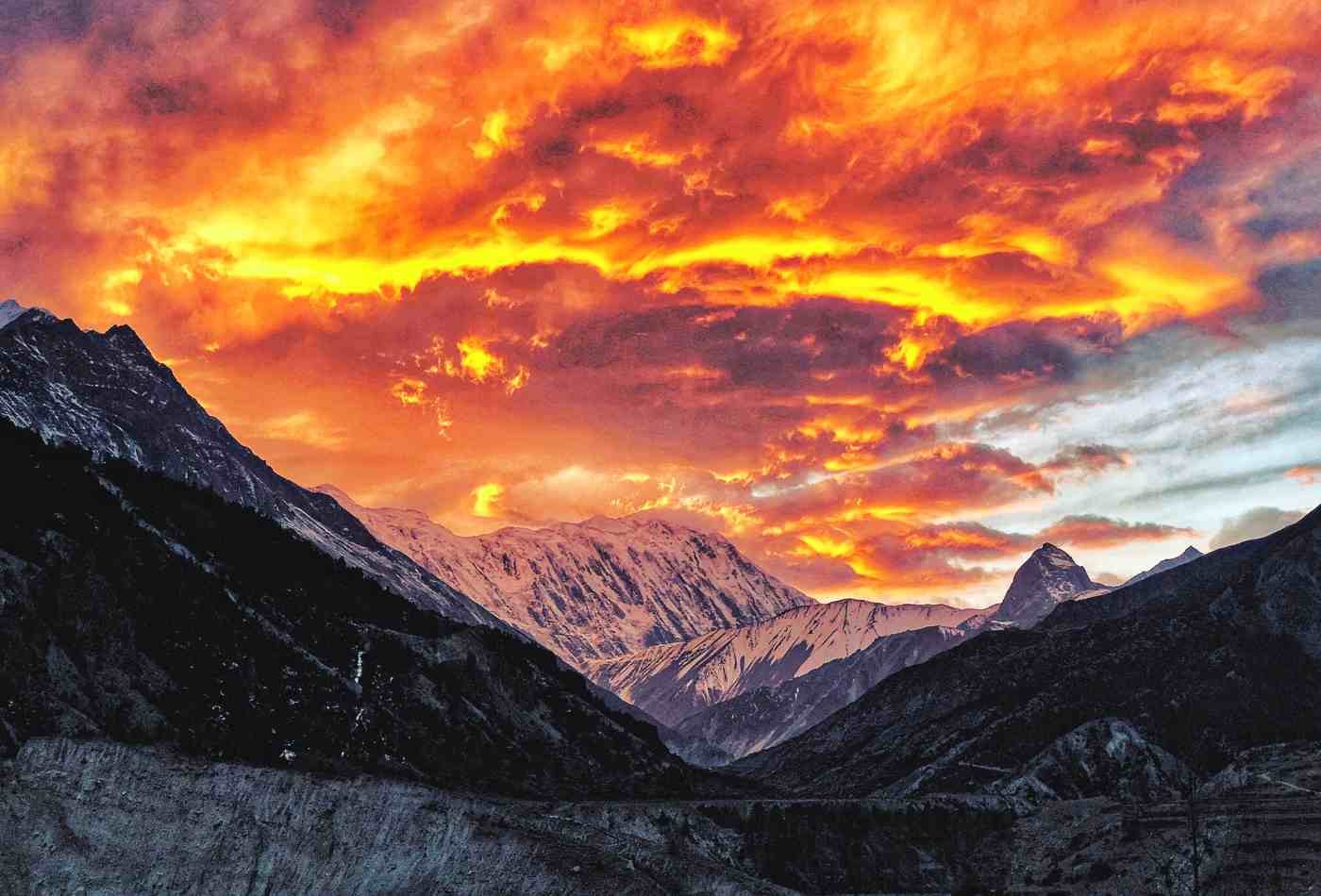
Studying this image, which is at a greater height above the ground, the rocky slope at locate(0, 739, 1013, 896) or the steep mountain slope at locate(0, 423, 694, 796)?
the steep mountain slope at locate(0, 423, 694, 796)

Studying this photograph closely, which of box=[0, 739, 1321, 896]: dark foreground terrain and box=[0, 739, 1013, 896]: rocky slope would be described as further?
box=[0, 739, 1321, 896]: dark foreground terrain

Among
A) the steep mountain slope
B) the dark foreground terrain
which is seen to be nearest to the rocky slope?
the dark foreground terrain

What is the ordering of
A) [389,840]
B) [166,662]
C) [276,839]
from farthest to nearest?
[166,662], [389,840], [276,839]

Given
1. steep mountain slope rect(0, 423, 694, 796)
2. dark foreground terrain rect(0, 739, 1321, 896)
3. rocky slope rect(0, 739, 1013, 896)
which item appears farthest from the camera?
steep mountain slope rect(0, 423, 694, 796)

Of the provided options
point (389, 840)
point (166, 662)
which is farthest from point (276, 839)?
point (166, 662)

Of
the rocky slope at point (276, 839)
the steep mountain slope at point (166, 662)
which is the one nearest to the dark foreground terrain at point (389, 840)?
the rocky slope at point (276, 839)

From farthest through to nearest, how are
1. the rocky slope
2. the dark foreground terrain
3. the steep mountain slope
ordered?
the steep mountain slope, the dark foreground terrain, the rocky slope

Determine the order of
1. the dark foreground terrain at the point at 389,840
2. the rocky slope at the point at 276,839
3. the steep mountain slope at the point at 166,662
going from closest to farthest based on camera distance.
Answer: the rocky slope at the point at 276,839 → the dark foreground terrain at the point at 389,840 → the steep mountain slope at the point at 166,662

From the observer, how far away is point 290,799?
129125 mm

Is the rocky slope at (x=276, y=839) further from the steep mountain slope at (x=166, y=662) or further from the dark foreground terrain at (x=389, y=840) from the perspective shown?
the steep mountain slope at (x=166, y=662)

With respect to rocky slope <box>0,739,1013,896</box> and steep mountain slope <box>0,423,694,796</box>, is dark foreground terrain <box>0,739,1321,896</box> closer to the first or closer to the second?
rocky slope <box>0,739,1013,896</box>

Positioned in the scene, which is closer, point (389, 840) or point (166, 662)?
point (389, 840)

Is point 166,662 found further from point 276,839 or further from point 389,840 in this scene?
point 389,840

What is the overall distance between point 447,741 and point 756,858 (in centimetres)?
5330
